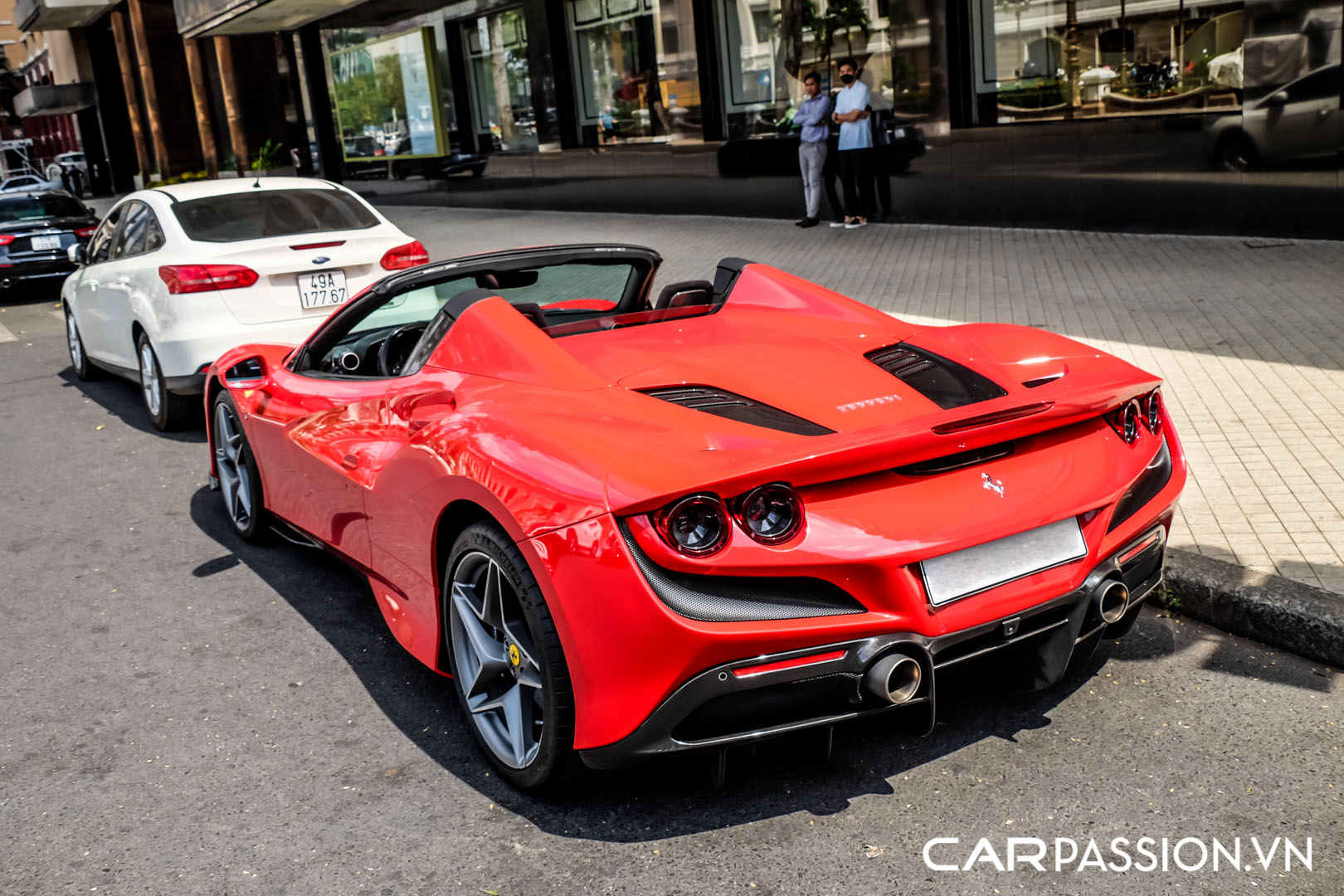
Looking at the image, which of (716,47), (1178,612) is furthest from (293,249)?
(716,47)

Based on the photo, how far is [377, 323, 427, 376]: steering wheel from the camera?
4434mm

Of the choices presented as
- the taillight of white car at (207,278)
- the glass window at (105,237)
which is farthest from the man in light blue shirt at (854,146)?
the taillight of white car at (207,278)

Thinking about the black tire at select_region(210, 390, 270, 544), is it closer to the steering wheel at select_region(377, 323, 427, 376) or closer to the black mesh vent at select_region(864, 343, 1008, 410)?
the steering wheel at select_region(377, 323, 427, 376)

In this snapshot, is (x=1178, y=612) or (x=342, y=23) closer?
(x=1178, y=612)

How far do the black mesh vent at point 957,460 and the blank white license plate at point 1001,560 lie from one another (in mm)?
215

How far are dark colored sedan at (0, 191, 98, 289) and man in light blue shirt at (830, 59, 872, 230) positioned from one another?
379 inches

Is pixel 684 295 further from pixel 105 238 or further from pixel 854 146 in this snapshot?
pixel 854 146

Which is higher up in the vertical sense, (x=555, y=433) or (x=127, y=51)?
(x=127, y=51)

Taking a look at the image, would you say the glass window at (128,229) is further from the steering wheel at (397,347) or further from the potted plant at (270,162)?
the potted plant at (270,162)

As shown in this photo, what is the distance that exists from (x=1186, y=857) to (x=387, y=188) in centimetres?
2777

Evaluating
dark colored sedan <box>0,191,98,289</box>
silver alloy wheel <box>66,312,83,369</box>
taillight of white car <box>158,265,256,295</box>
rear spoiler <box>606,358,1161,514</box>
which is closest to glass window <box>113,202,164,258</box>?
taillight of white car <box>158,265,256,295</box>

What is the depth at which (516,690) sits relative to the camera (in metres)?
3.29

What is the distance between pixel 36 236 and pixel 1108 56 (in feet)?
44.8

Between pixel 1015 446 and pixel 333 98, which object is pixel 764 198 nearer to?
pixel 1015 446
